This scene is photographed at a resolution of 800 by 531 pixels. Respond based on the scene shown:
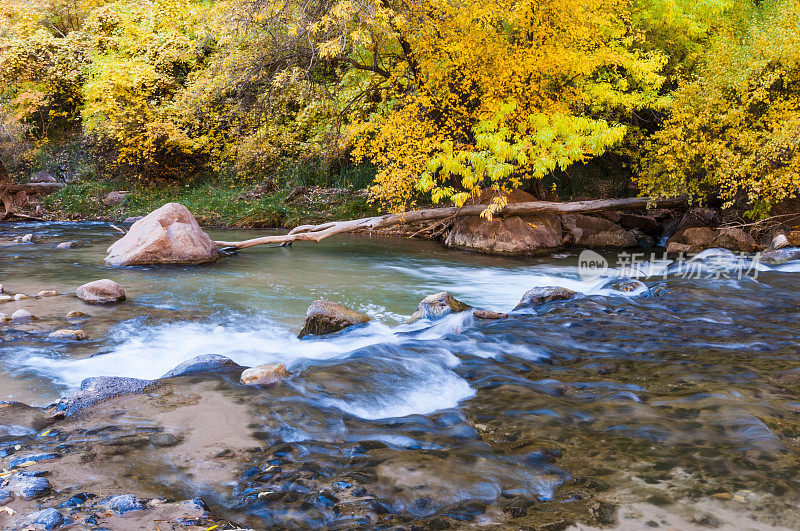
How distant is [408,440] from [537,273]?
8152 millimetres

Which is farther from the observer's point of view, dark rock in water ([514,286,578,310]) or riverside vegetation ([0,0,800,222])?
riverside vegetation ([0,0,800,222])

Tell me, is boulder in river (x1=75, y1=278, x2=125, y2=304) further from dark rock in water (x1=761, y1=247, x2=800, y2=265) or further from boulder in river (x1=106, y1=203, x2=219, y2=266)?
dark rock in water (x1=761, y1=247, x2=800, y2=265)

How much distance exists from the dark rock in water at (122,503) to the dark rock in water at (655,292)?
788 centimetres

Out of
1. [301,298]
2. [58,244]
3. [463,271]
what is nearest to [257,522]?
[301,298]

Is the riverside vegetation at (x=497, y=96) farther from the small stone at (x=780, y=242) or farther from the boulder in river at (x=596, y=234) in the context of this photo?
the boulder in river at (x=596, y=234)

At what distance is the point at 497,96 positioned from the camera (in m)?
12.4

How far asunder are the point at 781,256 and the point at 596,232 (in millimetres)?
4738

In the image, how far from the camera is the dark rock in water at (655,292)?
8.70 m

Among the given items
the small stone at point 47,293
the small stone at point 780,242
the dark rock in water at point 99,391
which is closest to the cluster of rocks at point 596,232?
the small stone at point 780,242

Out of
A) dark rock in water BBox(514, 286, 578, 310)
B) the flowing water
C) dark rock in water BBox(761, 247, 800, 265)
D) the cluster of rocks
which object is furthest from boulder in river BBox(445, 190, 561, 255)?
dark rock in water BBox(514, 286, 578, 310)

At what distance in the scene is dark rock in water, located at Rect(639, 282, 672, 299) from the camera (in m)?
8.70

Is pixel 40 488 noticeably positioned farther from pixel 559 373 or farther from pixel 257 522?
pixel 559 373

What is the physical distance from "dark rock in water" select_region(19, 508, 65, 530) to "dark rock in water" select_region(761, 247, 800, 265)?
13.0m

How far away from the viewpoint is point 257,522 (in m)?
2.80
